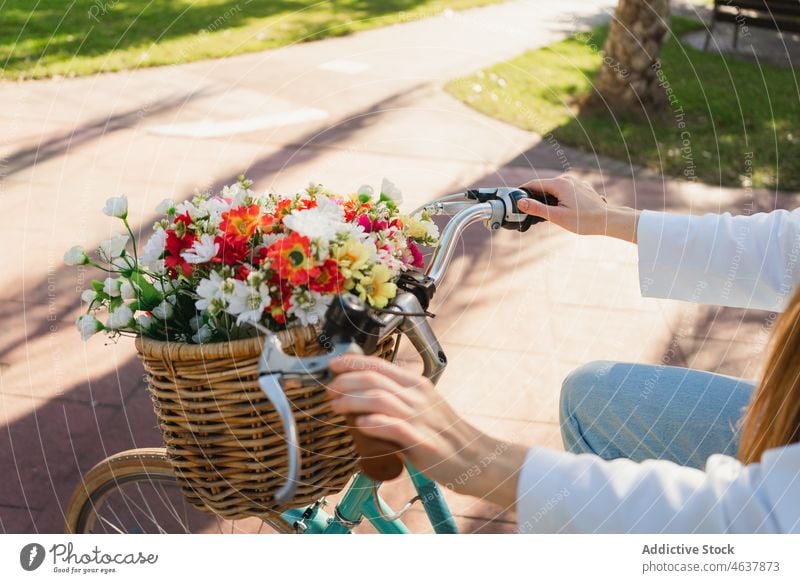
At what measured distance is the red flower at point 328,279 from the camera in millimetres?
1286

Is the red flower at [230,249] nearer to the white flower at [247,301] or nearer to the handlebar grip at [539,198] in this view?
the white flower at [247,301]

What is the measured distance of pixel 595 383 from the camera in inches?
69.6

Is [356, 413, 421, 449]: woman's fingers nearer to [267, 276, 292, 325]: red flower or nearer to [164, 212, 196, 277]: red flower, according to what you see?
[267, 276, 292, 325]: red flower

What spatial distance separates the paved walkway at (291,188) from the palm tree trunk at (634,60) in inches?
39.6

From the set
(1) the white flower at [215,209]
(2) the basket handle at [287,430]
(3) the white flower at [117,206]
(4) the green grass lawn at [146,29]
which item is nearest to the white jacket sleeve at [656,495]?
(2) the basket handle at [287,430]

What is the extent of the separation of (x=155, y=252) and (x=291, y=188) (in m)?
3.48

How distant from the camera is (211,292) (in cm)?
132

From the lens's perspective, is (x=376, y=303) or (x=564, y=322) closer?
(x=376, y=303)

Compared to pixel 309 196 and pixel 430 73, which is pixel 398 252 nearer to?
pixel 309 196

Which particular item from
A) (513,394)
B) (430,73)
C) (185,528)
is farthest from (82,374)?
(430,73)

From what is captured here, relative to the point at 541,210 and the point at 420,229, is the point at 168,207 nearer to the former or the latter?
the point at 420,229

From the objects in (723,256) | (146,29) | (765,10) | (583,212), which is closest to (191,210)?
(583,212)

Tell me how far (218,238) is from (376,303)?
0.93ft

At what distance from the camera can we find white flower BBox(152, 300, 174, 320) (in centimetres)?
144
